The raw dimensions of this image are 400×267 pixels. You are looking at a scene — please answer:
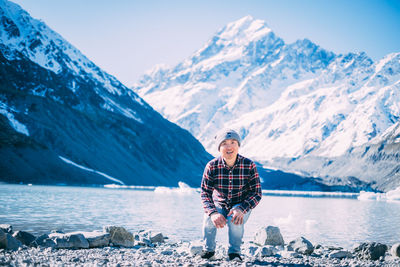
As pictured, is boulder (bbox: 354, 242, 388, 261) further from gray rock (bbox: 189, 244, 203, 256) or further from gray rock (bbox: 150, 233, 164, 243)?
gray rock (bbox: 150, 233, 164, 243)

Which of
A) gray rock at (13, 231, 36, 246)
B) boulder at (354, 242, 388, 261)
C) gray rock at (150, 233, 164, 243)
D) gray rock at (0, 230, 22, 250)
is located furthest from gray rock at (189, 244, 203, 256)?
gray rock at (150, 233, 164, 243)

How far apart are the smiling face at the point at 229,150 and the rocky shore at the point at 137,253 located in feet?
8.18

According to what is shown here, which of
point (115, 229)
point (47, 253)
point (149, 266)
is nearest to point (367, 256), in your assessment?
point (149, 266)

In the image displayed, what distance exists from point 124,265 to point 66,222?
17219 millimetres

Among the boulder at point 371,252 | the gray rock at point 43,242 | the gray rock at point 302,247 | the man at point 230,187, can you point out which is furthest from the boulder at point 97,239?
the boulder at point 371,252

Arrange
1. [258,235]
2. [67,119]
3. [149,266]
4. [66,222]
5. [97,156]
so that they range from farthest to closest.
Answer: [67,119], [97,156], [66,222], [258,235], [149,266]

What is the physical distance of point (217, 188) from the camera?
31.9ft

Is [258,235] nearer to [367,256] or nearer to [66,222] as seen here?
[367,256]

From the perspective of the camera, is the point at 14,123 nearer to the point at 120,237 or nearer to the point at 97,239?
the point at 120,237

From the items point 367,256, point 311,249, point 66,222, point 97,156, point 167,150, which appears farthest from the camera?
point 167,150

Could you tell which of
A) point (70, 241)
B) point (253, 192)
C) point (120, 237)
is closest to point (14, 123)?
point (120, 237)

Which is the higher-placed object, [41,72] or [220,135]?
[41,72]

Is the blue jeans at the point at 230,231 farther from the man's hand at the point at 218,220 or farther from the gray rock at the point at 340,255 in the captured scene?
the gray rock at the point at 340,255

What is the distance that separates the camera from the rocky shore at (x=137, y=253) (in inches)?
389
